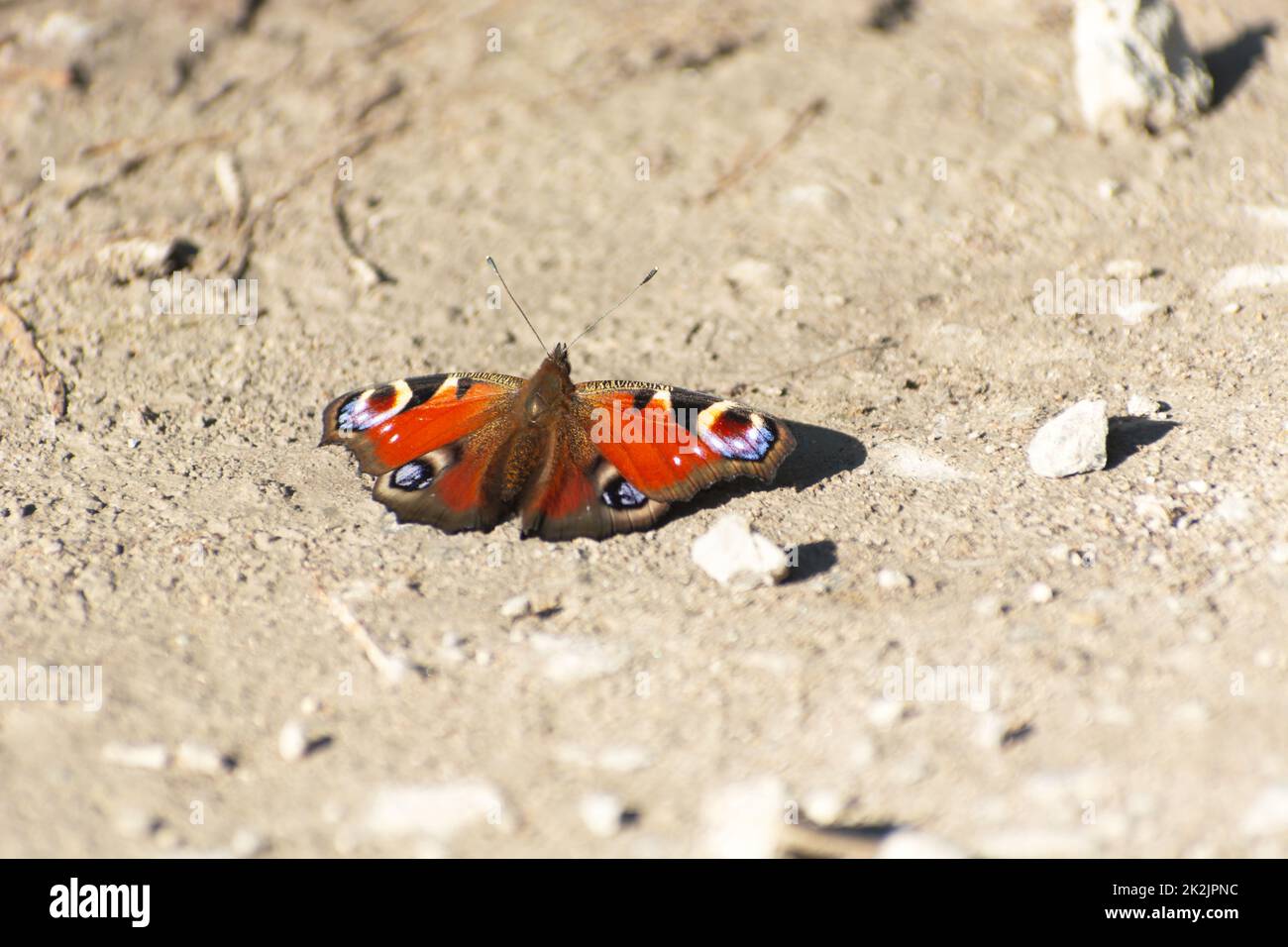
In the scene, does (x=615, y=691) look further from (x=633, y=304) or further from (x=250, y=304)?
(x=250, y=304)

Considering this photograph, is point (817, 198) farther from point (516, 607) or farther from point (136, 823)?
point (136, 823)

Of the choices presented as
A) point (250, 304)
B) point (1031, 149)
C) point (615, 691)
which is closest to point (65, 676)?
point (615, 691)

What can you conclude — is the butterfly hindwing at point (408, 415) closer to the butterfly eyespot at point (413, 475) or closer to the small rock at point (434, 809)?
the butterfly eyespot at point (413, 475)

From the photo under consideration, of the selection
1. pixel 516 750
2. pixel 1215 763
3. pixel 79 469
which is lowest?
pixel 79 469

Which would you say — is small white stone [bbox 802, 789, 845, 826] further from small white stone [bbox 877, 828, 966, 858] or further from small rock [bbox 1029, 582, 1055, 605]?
small rock [bbox 1029, 582, 1055, 605]

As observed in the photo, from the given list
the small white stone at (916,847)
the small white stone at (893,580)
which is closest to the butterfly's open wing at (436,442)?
the small white stone at (893,580)
